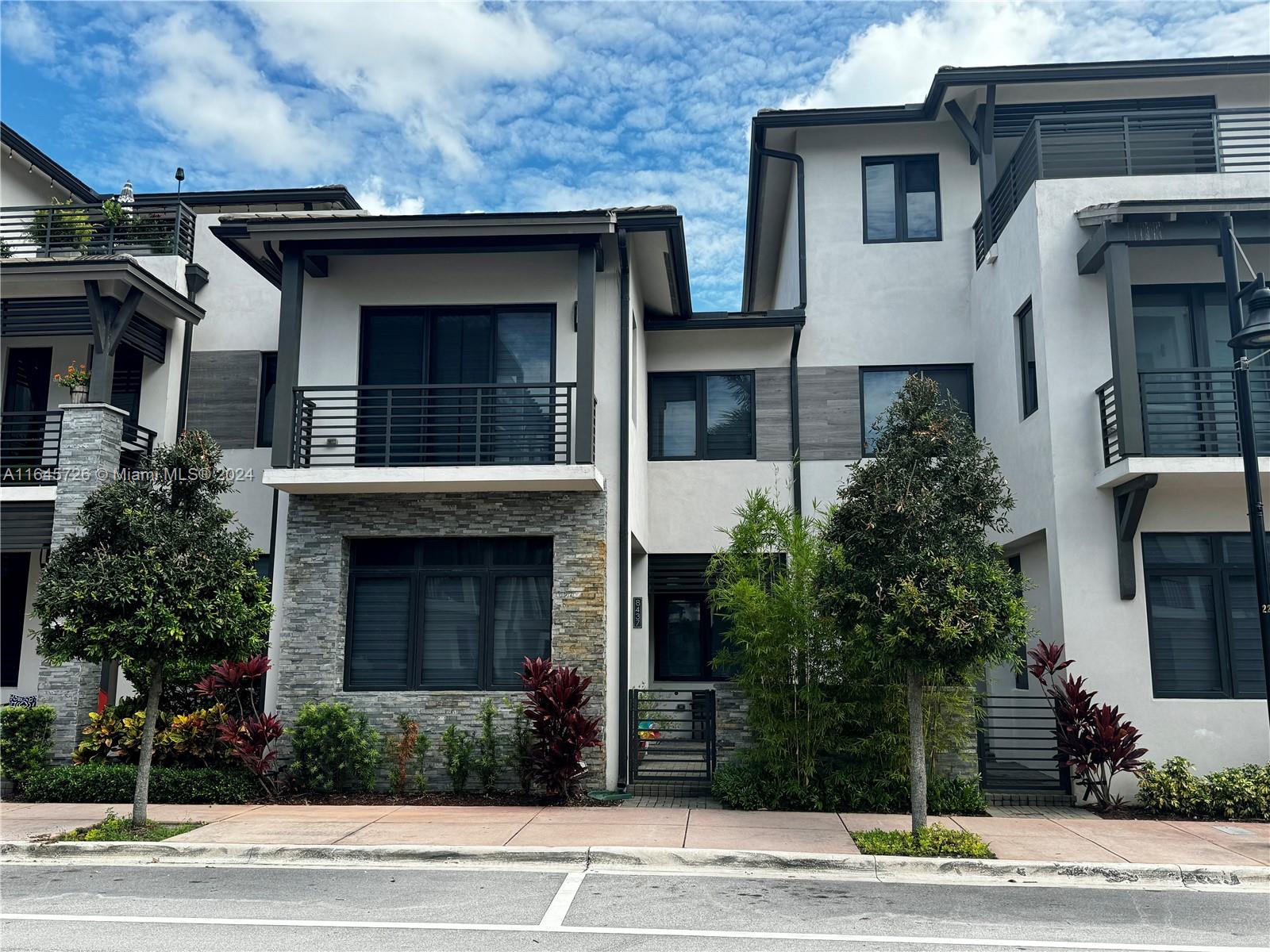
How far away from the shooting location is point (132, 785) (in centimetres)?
1138

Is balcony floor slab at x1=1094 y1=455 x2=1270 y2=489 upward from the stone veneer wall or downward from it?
upward

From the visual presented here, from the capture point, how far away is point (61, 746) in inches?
480

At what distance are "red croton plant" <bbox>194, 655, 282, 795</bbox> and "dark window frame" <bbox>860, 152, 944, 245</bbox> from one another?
11666 mm

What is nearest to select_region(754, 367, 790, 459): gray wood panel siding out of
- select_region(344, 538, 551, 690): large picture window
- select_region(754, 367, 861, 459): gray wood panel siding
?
select_region(754, 367, 861, 459): gray wood panel siding

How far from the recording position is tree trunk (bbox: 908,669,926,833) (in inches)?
358

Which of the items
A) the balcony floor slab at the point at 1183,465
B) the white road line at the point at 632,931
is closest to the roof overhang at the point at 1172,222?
the balcony floor slab at the point at 1183,465

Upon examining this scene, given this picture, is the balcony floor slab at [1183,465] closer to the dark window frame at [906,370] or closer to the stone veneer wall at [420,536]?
the dark window frame at [906,370]

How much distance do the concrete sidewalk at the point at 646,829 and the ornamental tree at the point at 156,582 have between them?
1.28 meters

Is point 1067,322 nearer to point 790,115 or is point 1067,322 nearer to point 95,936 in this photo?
point 790,115

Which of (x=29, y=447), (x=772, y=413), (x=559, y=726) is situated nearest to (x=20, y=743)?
(x=29, y=447)

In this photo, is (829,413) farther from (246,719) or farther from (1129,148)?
(246,719)

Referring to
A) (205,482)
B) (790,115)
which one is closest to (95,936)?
(205,482)

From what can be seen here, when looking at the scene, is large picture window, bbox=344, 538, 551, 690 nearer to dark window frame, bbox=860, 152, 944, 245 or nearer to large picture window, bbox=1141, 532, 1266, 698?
large picture window, bbox=1141, 532, 1266, 698

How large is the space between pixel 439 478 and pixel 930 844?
682cm
